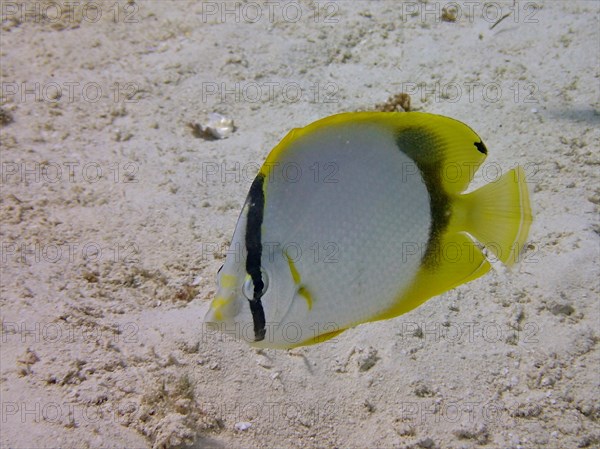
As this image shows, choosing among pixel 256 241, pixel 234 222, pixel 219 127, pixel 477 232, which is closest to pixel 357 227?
pixel 256 241

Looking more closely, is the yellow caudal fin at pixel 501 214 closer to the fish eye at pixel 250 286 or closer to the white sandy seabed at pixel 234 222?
the white sandy seabed at pixel 234 222

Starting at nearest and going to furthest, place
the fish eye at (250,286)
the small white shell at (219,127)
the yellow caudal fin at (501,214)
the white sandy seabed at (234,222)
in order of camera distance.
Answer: the fish eye at (250,286) < the yellow caudal fin at (501,214) < the white sandy seabed at (234,222) < the small white shell at (219,127)

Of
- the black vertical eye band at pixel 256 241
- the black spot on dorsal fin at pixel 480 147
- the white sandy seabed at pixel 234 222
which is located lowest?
the white sandy seabed at pixel 234 222

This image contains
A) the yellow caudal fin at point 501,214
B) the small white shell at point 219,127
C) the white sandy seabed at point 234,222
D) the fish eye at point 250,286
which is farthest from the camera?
the small white shell at point 219,127

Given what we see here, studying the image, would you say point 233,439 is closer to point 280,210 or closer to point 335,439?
point 335,439

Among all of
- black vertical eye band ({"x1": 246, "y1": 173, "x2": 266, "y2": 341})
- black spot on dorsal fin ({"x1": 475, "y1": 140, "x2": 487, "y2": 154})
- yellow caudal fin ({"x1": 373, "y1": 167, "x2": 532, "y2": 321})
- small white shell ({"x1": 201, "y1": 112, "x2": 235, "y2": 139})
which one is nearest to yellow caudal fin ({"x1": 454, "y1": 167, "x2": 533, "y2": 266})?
yellow caudal fin ({"x1": 373, "y1": 167, "x2": 532, "y2": 321})

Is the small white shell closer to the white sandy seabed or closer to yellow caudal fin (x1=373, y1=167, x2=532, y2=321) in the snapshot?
the white sandy seabed

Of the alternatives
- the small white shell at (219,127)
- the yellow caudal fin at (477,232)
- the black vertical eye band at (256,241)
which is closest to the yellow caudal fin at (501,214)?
the yellow caudal fin at (477,232)

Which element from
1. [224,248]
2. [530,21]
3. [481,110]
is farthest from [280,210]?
[530,21]
